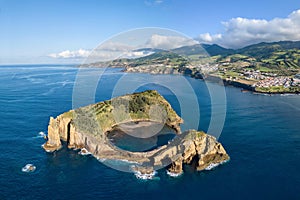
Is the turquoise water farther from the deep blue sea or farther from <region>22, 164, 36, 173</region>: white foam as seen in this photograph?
<region>22, 164, 36, 173</region>: white foam

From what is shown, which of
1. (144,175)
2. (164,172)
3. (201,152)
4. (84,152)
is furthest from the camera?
(84,152)

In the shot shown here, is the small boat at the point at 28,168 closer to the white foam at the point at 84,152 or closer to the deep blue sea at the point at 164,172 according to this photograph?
the deep blue sea at the point at 164,172

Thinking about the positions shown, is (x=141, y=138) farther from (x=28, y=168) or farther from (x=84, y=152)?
(x=28, y=168)

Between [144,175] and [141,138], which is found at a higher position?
[141,138]

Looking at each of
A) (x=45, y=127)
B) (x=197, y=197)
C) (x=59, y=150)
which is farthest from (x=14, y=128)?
(x=197, y=197)

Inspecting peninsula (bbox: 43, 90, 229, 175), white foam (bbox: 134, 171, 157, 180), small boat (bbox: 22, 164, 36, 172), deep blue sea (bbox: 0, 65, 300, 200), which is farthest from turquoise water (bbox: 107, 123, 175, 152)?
small boat (bbox: 22, 164, 36, 172)

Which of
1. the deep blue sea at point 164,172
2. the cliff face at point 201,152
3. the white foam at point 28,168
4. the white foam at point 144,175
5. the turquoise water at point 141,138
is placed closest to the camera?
the deep blue sea at point 164,172

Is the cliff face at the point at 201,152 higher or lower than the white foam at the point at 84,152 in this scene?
higher

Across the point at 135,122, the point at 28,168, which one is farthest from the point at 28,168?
the point at 135,122

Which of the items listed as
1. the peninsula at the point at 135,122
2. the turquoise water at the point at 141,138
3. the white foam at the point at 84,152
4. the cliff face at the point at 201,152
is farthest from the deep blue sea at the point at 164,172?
the turquoise water at the point at 141,138
